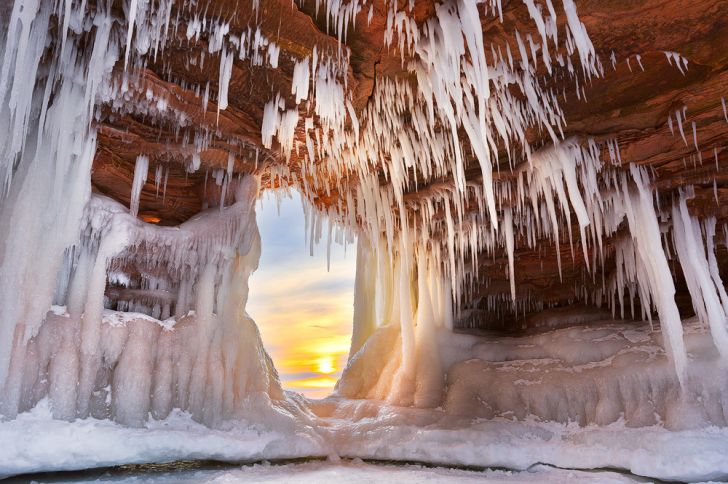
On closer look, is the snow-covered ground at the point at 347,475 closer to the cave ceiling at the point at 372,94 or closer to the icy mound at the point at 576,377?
the icy mound at the point at 576,377

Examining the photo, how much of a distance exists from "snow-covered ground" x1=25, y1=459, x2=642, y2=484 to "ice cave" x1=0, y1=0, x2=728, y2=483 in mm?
72

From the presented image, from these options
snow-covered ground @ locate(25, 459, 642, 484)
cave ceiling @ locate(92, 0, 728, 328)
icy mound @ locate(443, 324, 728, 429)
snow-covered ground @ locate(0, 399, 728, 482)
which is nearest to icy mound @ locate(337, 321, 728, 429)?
icy mound @ locate(443, 324, 728, 429)

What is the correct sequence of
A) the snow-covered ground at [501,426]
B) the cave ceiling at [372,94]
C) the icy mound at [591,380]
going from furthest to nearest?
the icy mound at [591,380] < the snow-covered ground at [501,426] < the cave ceiling at [372,94]

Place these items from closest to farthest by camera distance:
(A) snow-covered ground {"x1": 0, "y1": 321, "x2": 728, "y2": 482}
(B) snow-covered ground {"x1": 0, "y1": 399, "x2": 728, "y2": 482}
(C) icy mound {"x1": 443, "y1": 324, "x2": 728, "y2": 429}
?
(B) snow-covered ground {"x1": 0, "y1": 399, "x2": 728, "y2": 482}
(A) snow-covered ground {"x1": 0, "y1": 321, "x2": 728, "y2": 482}
(C) icy mound {"x1": 443, "y1": 324, "x2": 728, "y2": 429}

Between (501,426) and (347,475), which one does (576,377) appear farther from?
(347,475)

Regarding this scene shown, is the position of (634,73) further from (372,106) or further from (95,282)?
(95,282)

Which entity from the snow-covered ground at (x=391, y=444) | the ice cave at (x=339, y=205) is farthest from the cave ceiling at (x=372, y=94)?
the snow-covered ground at (x=391, y=444)

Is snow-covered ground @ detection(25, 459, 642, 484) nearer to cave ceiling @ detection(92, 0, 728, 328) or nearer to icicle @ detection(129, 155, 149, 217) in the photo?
icicle @ detection(129, 155, 149, 217)

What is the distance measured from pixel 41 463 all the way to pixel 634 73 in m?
7.16

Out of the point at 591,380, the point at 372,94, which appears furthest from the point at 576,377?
the point at 372,94

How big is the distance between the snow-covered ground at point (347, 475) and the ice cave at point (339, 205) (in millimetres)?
72

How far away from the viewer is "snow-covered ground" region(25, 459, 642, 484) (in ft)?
16.2

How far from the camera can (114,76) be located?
4824mm

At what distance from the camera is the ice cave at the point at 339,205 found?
4.32 metres
